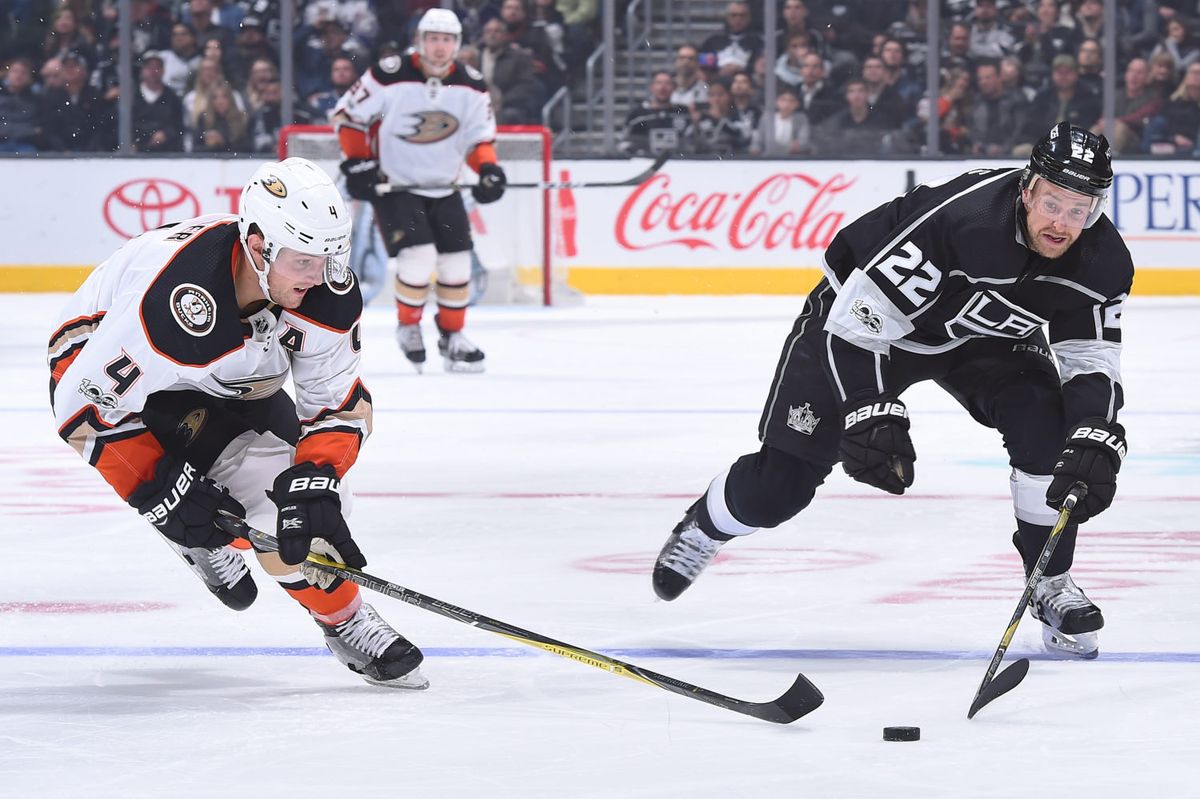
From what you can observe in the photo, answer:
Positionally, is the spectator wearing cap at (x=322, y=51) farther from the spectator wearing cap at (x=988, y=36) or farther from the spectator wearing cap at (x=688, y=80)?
the spectator wearing cap at (x=988, y=36)

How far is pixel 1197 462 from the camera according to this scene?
4887 mm

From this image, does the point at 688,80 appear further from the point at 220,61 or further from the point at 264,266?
the point at 264,266

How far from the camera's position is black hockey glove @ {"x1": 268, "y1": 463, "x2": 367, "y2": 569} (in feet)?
8.37

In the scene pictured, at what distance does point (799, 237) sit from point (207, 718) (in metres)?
7.93

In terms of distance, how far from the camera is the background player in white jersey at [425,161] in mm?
7277

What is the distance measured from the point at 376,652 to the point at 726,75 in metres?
8.16

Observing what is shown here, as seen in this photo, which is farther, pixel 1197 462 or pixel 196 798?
pixel 1197 462

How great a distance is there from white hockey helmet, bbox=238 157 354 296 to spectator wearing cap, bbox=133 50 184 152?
8060 mm

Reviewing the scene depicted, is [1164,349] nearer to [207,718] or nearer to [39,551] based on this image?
[39,551]

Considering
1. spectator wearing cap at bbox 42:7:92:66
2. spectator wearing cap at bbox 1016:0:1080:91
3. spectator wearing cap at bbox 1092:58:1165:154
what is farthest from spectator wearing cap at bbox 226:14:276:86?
spectator wearing cap at bbox 1092:58:1165:154

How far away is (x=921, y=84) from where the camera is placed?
1045 centimetres

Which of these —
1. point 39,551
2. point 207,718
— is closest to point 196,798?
point 207,718

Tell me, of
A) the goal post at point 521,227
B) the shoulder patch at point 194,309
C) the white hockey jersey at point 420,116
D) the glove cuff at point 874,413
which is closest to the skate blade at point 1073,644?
the glove cuff at point 874,413

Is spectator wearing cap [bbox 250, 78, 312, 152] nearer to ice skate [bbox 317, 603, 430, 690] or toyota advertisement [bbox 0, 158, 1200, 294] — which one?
toyota advertisement [bbox 0, 158, 1200, 294]
